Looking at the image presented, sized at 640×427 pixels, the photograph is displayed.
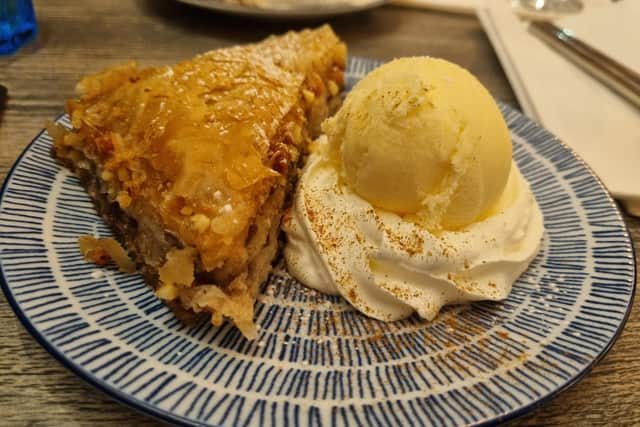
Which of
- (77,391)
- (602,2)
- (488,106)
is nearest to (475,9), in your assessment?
(602,2)

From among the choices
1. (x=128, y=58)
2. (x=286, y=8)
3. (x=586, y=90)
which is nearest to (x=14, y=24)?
(x=128, y=58)

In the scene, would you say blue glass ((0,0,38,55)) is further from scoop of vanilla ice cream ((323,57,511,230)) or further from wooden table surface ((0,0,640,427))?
scoop of vanilla ice cream ((323,57,511,230))

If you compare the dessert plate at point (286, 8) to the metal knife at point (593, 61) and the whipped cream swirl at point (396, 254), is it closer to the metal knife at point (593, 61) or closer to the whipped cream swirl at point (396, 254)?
the metal knife at point (593, 61)

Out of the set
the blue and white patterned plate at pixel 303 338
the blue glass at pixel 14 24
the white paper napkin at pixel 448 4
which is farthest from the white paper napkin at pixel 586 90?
the blue glass at pixel 14 24

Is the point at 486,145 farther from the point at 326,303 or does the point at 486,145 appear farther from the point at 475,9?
the point at 475,9

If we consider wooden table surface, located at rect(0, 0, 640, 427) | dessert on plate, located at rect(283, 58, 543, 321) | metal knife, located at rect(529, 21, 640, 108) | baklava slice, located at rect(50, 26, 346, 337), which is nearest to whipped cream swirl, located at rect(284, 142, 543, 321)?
dessert on plate, located at rect(283, 58, 543, 321)
